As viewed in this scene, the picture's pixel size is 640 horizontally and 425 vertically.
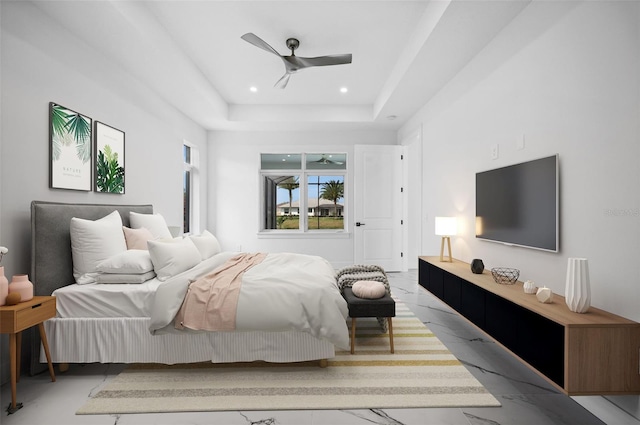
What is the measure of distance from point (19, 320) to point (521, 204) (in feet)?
11.1

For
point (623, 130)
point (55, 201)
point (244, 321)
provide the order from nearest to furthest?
point (623, 130)
point (244, 321)
point (55, 201)

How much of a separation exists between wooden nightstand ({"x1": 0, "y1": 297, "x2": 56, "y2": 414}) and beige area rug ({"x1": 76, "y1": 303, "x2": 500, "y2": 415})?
423mm

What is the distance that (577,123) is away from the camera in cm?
200

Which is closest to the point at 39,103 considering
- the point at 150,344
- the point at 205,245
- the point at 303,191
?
the point at 205,245

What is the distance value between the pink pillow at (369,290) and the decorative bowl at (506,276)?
0.86 metres

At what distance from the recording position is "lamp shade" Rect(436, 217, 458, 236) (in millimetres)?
3449

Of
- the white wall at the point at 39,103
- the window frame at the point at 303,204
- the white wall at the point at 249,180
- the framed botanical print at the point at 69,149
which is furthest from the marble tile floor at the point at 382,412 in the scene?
the window frame at the point at 303,204

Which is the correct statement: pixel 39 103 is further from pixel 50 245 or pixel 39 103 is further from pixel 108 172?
pixel 50 245

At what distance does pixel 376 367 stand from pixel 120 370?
182 cm

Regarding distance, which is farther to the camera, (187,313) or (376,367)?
(376,367)

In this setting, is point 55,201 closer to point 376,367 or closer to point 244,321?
point 244,321

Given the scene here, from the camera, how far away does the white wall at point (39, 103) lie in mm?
2094

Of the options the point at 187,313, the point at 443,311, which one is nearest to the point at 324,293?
the point at 187,313

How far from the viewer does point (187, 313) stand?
6.89 ft
